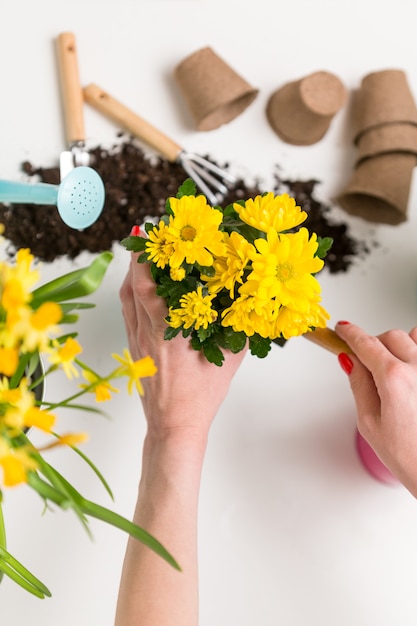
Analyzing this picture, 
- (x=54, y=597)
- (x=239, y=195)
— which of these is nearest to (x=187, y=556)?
(x=54, y=597)

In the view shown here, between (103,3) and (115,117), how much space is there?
179mm

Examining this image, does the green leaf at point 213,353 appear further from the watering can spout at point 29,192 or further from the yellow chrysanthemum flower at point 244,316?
the watering can spout at point 29,192

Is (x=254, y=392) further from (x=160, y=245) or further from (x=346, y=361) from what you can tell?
(x=160, y=245)

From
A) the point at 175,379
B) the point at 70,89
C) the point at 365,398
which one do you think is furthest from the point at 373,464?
the point at 70,89

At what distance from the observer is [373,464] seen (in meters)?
0.77

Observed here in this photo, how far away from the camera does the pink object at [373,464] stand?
76 centimetres

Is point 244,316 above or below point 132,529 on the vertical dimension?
above

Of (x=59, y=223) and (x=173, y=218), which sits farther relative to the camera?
(x=59, y=223)

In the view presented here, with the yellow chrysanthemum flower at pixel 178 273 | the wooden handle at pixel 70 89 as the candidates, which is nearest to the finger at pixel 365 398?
the yellow chrysanthemum flower at pixel 178 273

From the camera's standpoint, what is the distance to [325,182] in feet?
2.95

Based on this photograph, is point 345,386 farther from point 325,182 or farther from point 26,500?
point 26,500

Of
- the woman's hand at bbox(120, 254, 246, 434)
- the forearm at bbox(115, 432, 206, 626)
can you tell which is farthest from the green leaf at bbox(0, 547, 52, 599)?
the woman's hand at bbox(120, 254, 246, 434)

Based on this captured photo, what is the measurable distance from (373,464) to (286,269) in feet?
1.19

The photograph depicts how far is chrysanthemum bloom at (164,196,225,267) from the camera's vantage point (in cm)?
51
